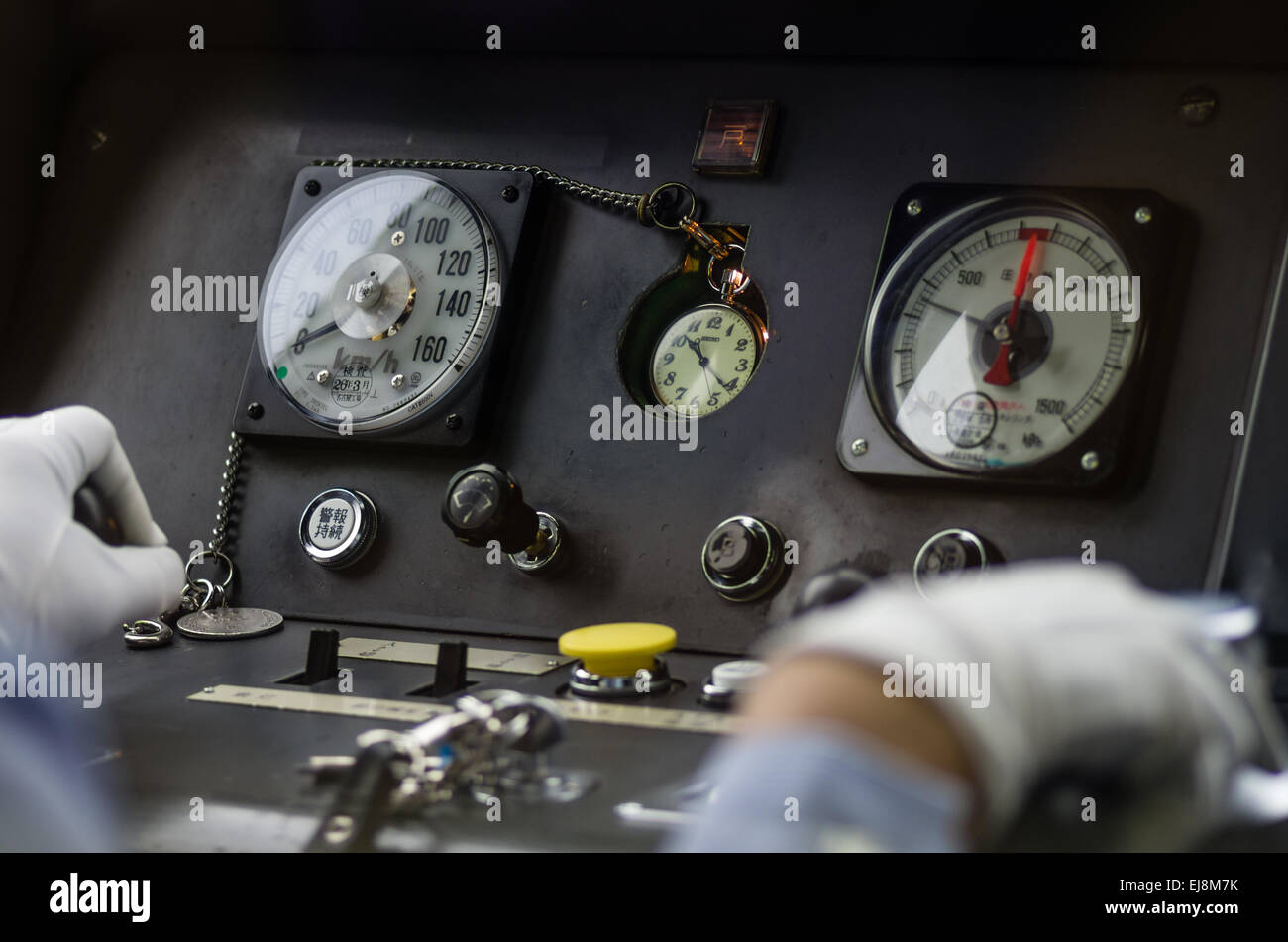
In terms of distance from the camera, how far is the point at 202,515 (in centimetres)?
192

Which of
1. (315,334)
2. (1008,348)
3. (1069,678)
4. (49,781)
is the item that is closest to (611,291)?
(315,334)

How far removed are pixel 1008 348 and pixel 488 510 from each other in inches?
24.8

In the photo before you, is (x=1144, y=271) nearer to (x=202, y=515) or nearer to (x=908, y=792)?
(x=908, y=792)

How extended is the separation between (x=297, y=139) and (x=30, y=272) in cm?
49

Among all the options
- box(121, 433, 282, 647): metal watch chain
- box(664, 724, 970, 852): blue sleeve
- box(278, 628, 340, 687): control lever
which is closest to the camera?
box(664, 724, 970, 852): blue sleeve

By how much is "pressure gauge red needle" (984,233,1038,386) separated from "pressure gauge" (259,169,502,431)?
660 mm

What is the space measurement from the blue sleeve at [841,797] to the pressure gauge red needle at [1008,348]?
935 mm

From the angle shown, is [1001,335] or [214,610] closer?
[1001,335]

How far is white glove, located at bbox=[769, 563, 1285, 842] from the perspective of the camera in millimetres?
724

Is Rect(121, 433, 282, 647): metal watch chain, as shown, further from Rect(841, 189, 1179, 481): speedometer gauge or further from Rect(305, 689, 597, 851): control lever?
Rect(841, 189, 1179, 481): speedometer gauge

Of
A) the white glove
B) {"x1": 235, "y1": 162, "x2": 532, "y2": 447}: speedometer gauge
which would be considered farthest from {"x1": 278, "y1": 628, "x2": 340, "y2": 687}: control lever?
the white glove

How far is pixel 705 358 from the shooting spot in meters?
1.79

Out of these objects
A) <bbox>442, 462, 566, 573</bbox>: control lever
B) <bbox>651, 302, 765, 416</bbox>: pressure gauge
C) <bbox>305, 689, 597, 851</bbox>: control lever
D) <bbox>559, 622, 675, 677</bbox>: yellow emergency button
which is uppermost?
<bbox>651, 302, 765, 416</bbox>: pressure gauge

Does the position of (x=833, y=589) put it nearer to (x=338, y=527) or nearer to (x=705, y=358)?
(x=705, y=358)
